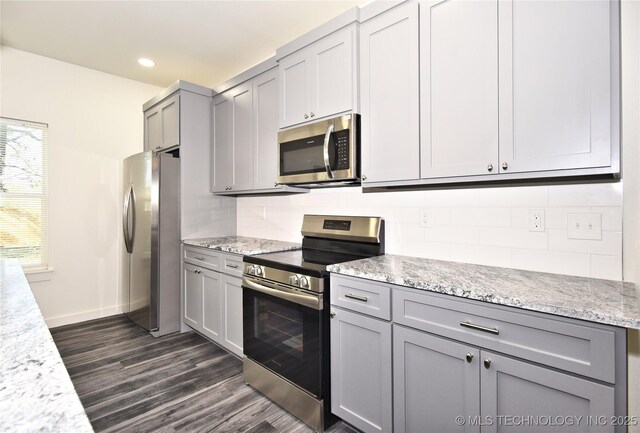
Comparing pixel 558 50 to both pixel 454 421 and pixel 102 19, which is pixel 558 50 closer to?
pixel 454 421

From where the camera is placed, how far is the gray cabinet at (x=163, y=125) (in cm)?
334

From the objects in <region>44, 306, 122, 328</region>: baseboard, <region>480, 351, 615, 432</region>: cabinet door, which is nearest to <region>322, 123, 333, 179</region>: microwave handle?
<region>480, 351, 615, 432</region>: cabinet door

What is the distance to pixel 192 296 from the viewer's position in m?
3.17

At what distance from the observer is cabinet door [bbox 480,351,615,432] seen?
1.05 metres

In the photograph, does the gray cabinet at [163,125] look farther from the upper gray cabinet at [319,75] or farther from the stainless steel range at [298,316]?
the stainless steel range at [298,316]

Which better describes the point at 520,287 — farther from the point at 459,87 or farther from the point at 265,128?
the point at 265,128

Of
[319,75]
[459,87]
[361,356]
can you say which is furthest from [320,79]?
[361,356]

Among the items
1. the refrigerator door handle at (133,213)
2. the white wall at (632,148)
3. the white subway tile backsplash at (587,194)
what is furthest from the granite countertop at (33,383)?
the refrigerator door handle at (133,213)

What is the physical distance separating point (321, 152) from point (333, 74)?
1.74 feet

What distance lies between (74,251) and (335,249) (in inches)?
117

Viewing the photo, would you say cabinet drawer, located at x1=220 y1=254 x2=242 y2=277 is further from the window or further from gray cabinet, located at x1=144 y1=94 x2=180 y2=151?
the window

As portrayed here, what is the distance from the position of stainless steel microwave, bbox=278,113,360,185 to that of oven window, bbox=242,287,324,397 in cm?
88

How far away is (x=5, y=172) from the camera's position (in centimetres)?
322

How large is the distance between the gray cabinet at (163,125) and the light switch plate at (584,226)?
326cm
